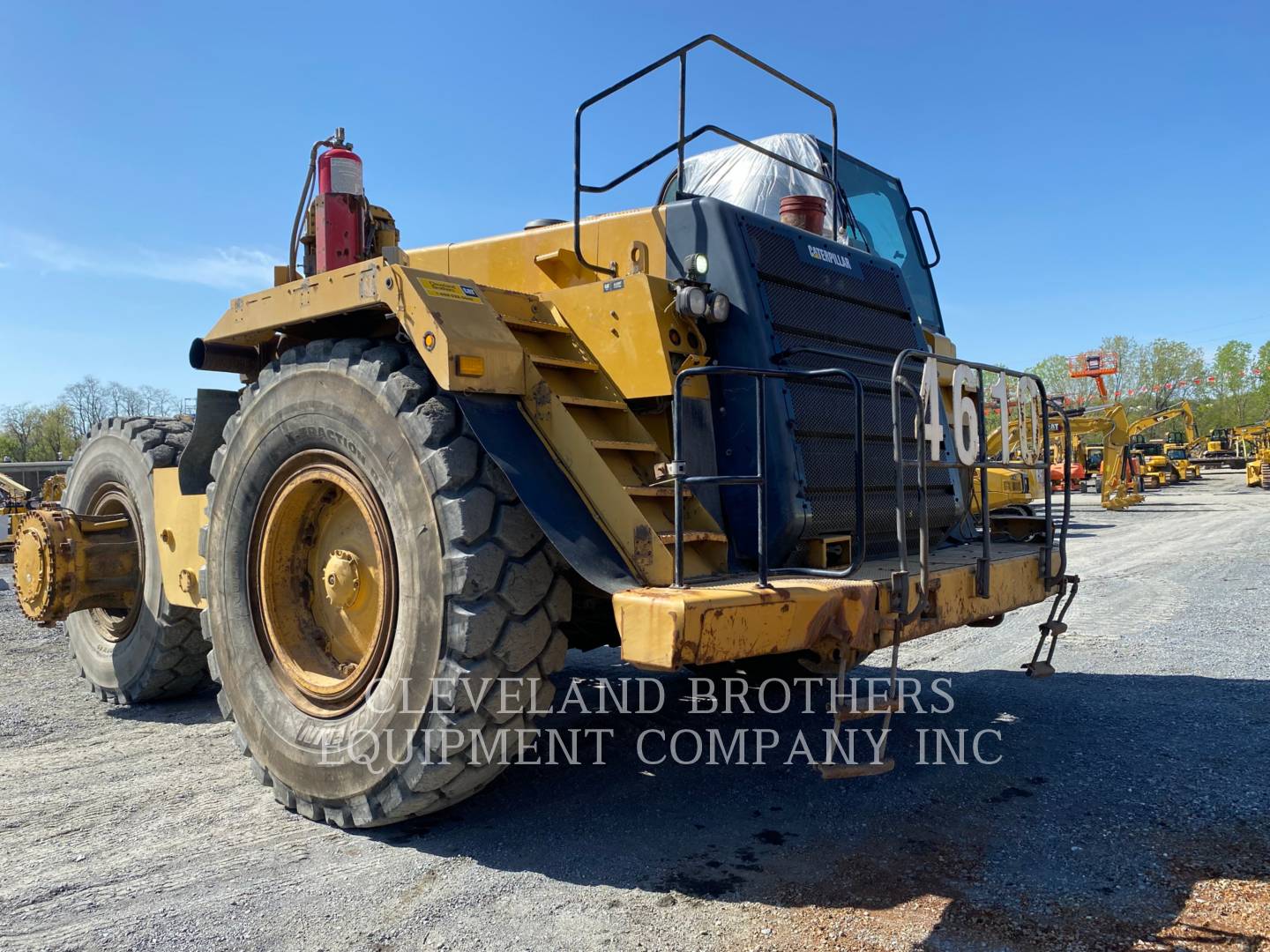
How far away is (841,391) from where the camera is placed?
4.19 m

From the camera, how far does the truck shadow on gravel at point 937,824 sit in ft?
9.67

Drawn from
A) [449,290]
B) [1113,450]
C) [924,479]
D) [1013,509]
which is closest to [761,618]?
[924,479]

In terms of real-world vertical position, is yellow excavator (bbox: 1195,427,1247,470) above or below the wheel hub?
above

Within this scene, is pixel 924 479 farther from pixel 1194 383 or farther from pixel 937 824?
pixel 1194 383

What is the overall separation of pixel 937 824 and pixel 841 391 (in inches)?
72.4

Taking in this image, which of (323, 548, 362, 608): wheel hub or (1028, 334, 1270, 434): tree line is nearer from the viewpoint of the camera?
(323, 548, 362, 608): wheel hub

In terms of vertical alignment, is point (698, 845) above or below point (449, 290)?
below

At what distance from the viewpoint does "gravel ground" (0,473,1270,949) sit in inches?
110

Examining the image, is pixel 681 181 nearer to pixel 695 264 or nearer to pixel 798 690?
pixel 695 264

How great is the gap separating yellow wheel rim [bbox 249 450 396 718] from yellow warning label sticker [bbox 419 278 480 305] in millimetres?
786

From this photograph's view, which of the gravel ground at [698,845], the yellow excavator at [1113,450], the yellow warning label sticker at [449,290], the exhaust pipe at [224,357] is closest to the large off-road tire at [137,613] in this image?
the gravel ground at [698,845]

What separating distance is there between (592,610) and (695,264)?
153cm

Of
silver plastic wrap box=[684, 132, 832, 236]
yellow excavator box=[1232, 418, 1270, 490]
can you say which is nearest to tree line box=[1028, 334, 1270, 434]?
yellow excavator box=[1232, 418, 1270, 490]

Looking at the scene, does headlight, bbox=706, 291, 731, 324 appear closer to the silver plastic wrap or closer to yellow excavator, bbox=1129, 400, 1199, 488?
the silver plastic wrap
